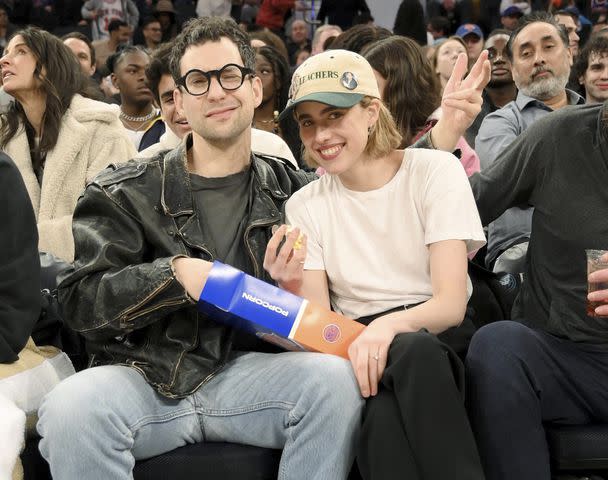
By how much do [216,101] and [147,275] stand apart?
588 mm

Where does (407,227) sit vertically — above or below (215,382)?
above

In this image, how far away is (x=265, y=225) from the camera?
2.70m

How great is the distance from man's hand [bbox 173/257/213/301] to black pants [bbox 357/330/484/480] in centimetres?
53

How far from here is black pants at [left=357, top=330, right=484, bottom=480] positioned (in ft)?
7.09

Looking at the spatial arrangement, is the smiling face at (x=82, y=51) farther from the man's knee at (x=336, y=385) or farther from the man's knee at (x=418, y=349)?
the man's knee at (x=418, y=349)

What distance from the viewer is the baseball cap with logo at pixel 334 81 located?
2.57 meters

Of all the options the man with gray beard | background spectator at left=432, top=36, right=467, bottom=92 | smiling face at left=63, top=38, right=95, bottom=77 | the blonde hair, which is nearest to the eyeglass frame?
the blonde hair

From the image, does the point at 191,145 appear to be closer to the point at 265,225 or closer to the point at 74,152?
the point at 265,225

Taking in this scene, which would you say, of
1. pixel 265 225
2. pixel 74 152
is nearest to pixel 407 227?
pixel 265 225

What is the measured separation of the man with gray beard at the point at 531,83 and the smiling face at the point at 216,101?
56.6 inches

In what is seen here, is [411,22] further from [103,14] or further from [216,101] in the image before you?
[216,101]

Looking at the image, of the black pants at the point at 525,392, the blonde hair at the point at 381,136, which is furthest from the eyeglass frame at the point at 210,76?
the black pants at the point at 525,392

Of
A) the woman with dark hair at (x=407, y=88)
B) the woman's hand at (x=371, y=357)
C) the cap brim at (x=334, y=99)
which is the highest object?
the cap brim at (x=334, y=99)

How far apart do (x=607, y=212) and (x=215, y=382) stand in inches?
46.4
